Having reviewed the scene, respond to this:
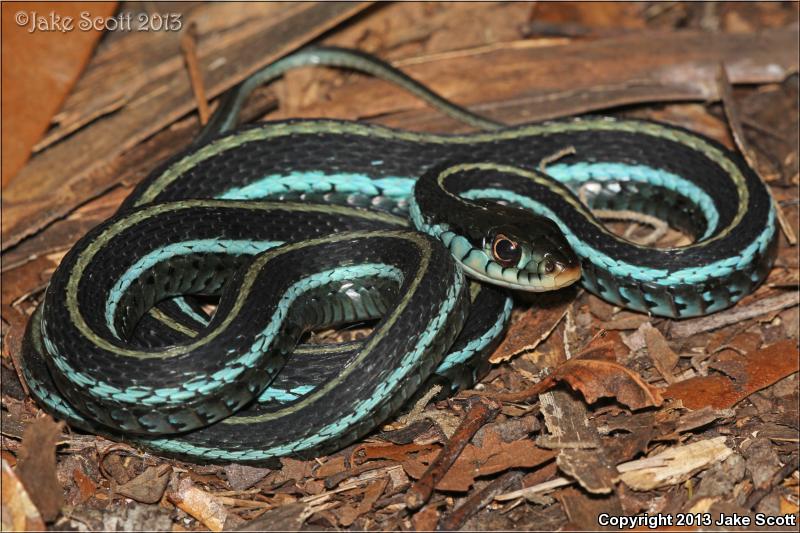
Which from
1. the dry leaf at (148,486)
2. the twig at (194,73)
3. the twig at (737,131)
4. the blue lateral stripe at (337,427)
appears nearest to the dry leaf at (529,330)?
the blue lateral stripe at (337,427)

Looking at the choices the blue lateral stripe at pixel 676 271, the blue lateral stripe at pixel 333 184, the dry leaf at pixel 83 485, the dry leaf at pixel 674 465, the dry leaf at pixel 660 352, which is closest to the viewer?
the dry leaf at pixel 674 465

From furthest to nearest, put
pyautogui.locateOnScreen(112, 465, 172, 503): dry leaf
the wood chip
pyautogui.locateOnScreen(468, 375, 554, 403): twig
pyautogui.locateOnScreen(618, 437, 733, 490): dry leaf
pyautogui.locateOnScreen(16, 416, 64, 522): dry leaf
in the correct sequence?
pyautogui.locateOnScreen(468, 375, 554, 403): twig
pyautogui.locateOnScreen(112, 465, 172, 503): dry leaf
the wood chip
pyautogui.locateOnScreen(618, 437, 733, 490): dry leaf
pyautogui.locateOnScreen(16, 416, 64, 522): dry leaf

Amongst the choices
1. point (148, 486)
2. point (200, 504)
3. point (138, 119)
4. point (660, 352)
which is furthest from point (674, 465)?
point (138, 119)

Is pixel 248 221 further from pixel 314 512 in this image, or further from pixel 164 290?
pixel 314 512

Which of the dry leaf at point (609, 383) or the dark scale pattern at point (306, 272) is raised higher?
the dark scale pattern at point (306, 272)

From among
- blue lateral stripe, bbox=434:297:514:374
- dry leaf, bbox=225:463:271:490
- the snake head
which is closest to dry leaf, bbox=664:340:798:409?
the snake head

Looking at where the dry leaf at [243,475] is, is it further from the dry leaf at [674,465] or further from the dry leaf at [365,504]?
the dry leaf at [674,465]

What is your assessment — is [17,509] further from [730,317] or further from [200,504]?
[730,317]

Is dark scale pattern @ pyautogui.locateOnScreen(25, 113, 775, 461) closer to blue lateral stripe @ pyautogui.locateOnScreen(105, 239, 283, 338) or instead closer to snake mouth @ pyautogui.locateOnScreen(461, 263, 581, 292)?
blue lateral stripe @ pyautogui.locateOnScreen(105, 239, 283, 338)
